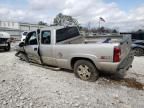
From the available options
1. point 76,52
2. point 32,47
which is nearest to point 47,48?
point 32,47

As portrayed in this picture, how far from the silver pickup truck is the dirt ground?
0.47 m

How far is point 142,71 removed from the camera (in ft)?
24.7

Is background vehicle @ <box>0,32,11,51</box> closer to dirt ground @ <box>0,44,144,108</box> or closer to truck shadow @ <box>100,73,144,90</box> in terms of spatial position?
dirt ground @ <box>0,44,144,108</box>

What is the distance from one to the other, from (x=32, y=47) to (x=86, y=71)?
3.13 m

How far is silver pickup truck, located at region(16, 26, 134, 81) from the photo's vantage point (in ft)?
17.7

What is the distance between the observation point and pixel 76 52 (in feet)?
20.2

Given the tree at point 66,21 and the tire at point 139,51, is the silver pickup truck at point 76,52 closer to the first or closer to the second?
the tree at point 66,21

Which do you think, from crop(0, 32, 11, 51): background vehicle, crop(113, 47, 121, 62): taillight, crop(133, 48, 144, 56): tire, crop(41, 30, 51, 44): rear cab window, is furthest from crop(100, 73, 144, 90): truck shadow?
crop(0, 32, 11, 51): background vehicle

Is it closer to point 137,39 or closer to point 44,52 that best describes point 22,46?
point 44,52

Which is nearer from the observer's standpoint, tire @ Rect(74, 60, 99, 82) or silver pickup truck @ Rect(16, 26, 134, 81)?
silver pickup truck @ Rect(16, 26, 134, 81)

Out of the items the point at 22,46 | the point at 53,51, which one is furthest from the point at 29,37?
the point at 53,51

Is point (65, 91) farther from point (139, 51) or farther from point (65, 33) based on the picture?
point (139, 51)

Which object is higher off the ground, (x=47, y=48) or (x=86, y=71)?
(x=47, y=48)

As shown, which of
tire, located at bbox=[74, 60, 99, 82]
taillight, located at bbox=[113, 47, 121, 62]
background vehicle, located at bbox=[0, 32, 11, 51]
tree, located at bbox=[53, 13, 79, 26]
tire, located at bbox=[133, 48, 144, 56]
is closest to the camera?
taillight, located at bbox=[113, 47, 121, 62]
